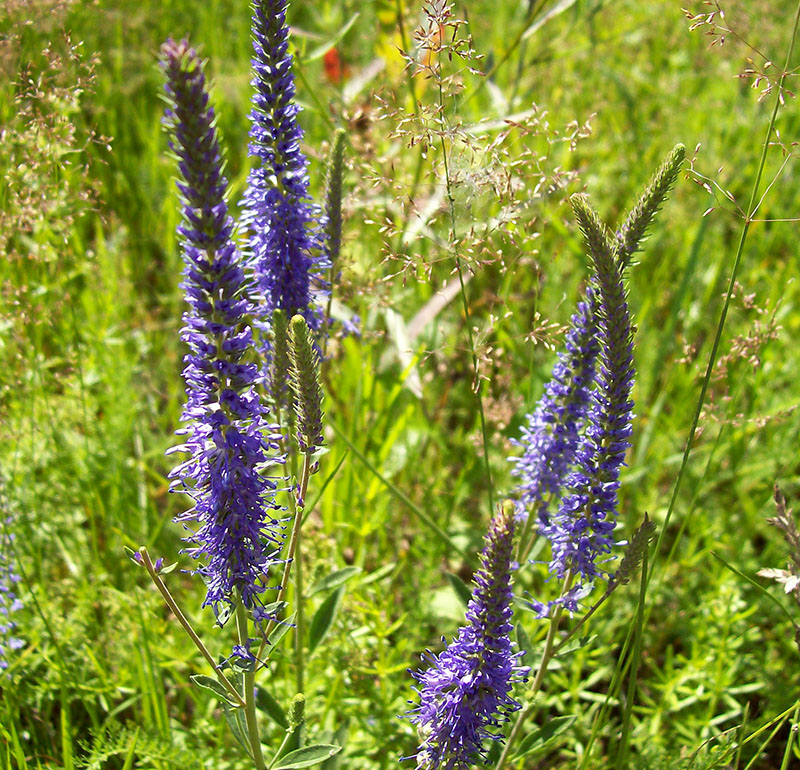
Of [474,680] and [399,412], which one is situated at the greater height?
[399,412]

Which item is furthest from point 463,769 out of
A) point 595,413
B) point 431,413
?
point 431,413

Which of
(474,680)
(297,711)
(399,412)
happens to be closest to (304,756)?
(297,711)

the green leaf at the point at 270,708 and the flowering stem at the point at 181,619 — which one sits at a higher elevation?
the flowering stem at the point at 181,619

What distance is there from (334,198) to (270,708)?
164 centimetres

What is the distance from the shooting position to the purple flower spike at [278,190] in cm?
209

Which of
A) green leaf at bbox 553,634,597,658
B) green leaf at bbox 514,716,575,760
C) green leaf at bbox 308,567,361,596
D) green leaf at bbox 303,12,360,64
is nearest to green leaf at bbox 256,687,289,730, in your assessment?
green leaf at bbox 308,567,361,596

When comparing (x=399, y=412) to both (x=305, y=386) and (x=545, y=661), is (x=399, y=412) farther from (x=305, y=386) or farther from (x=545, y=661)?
(x=305, y=386)

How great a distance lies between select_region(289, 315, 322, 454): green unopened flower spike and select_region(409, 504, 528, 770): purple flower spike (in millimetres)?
482

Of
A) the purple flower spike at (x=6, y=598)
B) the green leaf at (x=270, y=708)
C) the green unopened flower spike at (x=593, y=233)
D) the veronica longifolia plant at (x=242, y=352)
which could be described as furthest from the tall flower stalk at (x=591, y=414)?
the purple flower spike at (x=6, y=598)

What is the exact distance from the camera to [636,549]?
6.35 feet

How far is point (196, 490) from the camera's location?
1878 mm

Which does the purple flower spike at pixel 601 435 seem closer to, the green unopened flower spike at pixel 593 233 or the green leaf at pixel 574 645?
the green unopened flower spike at pixel 593 233

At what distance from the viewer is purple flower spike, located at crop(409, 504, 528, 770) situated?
1725mm

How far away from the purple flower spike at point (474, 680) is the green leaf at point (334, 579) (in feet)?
1.93
